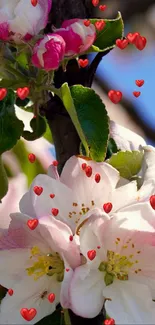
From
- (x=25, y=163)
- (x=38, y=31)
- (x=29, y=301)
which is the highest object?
(x=38, y=31)

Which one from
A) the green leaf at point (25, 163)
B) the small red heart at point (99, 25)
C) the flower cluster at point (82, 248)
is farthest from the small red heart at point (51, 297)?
the green leaf at point (25, 163)

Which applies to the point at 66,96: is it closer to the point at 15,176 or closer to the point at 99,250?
the point at 99,250

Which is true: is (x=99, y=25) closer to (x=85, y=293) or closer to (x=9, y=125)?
(x=9, y=125)

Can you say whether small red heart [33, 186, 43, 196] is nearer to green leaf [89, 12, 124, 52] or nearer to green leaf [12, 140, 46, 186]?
green leaf [89, 12, 124, 52]

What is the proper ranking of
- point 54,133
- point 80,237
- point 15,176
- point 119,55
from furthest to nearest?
point 119,55, point 15,176, point 54,133, point 80,237

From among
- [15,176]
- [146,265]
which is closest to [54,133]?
[146,265]

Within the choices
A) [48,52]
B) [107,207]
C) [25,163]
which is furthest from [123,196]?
[25,163]
